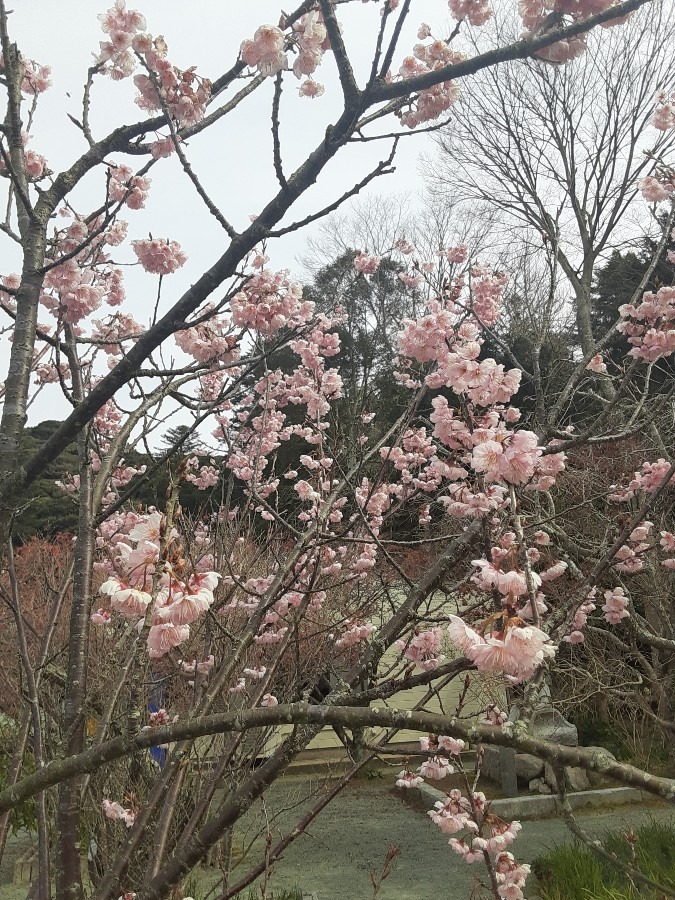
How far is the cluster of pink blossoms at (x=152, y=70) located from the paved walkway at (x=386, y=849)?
14.1ft

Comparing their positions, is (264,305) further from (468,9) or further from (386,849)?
(386,849)

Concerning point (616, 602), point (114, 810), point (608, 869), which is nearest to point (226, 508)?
point (114, 810)

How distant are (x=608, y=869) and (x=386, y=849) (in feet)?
7.22

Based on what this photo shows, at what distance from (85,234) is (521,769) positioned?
725cm

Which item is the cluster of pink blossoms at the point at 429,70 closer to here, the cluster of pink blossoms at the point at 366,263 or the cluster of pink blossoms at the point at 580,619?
the cluster of pink blossoms at the point at 580,619

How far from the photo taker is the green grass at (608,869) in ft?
13.0

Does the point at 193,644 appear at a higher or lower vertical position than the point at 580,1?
lower

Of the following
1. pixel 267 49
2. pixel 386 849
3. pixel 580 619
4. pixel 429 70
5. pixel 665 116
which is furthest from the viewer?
pixel 386 849

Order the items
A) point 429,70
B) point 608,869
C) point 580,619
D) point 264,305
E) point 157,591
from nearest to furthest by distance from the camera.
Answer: point 157,591, point 429,70, point 264,305, point 580,619, point 608,869

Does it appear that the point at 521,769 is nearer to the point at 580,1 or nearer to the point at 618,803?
the point at 618,803

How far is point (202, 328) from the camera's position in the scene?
3.21 metres

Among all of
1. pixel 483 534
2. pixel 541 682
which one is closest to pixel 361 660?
pixel 541 682

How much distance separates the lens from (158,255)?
304 cm

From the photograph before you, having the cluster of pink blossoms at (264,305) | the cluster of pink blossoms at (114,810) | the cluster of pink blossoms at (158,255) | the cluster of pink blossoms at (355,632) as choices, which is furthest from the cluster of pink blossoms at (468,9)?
the cluster of pink blossoms at (114,810)
